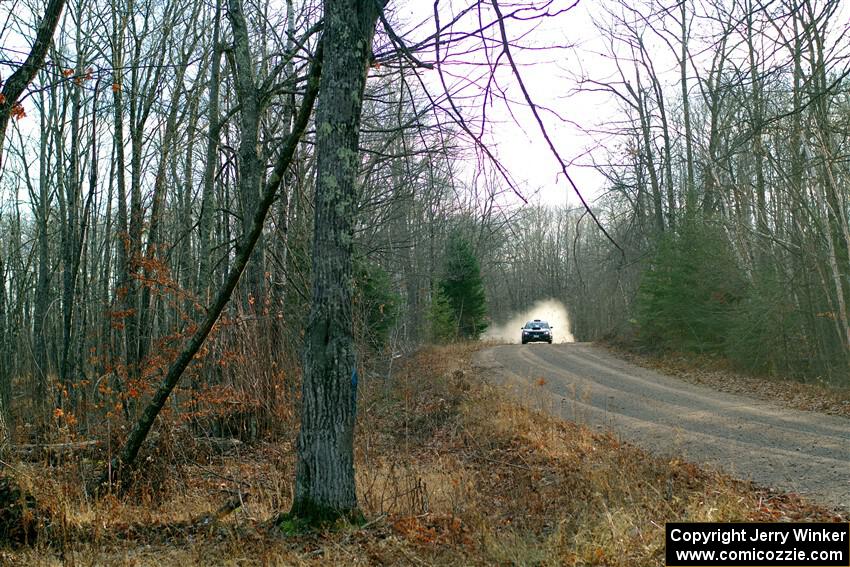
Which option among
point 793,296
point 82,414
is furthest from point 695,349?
point 82,414

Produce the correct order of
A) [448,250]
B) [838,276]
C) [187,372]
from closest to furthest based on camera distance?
1. [187,372]
2. [838,276]
3. [448,250]

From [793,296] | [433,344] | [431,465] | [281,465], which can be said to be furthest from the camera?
[433,344]

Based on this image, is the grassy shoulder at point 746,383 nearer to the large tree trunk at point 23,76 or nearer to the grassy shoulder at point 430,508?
the grassy shoulder at point 430,508

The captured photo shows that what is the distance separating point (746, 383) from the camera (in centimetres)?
1762

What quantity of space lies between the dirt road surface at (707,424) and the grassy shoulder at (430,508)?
0.86 m

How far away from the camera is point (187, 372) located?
34.8 ft

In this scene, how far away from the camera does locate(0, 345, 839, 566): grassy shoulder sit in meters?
4.99

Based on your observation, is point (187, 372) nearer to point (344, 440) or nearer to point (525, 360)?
point (344, 440)

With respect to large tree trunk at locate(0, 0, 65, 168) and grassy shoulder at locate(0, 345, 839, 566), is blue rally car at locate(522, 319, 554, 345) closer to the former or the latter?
grassy shoulder at locate(0, 345, 839, 566)

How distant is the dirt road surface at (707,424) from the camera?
27.4 ft

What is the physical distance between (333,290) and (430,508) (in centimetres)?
283

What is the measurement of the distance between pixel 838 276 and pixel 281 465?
13.8 meters

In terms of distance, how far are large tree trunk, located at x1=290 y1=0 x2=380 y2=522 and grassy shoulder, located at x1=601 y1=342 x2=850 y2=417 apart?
11307mm

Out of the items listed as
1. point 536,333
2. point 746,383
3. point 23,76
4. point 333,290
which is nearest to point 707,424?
point 746,383
